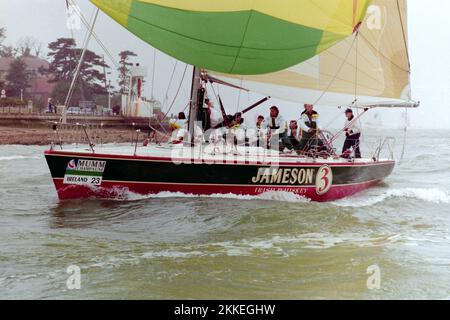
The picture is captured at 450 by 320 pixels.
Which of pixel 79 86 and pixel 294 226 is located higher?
pixel 79 86

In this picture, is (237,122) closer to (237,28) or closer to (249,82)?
(249,82)

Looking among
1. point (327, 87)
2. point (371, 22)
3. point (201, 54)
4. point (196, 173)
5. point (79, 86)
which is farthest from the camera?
point (79, 86)

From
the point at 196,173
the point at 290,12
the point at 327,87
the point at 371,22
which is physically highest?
the point at 371,22

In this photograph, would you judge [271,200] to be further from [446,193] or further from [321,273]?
[446,193]

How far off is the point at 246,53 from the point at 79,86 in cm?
5098

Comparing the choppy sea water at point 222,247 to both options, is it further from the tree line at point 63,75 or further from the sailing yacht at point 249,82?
the tree line at point 63,75

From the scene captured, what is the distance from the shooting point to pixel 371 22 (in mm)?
13484

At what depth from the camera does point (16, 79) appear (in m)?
54.7

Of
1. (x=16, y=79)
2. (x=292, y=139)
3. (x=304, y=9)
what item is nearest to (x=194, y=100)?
(x=292, y=139)

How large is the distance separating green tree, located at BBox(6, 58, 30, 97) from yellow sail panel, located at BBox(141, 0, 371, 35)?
5044 centimetres

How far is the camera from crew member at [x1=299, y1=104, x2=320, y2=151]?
11.9 meters

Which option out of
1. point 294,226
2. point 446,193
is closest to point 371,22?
point 446,193

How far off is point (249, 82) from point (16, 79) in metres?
48.5

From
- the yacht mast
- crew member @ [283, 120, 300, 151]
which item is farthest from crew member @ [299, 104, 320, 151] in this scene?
the yacht mast
